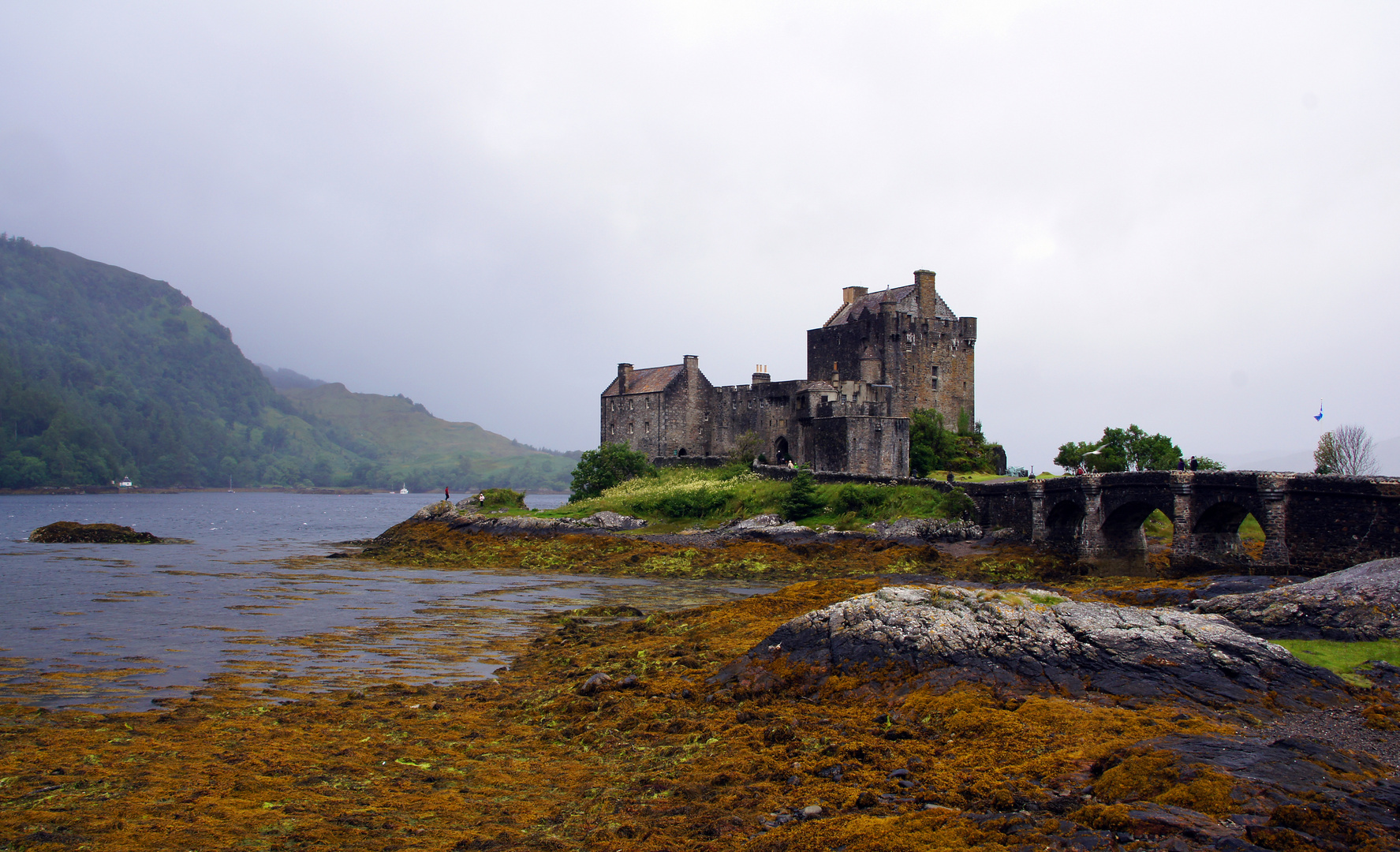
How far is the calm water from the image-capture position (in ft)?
59.7

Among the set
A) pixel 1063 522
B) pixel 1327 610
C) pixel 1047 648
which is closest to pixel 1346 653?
pixel 1327 610

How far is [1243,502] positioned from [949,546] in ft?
42.1

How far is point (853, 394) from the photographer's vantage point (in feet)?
183

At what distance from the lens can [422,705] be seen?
51.3 feet

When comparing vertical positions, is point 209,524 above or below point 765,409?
below

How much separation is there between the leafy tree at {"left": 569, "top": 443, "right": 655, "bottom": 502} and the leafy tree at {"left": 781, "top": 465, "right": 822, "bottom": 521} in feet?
59.7

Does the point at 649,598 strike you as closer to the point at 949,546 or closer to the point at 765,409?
the point at 949,546

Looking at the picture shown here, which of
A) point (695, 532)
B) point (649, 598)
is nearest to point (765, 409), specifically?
point (695, 532)

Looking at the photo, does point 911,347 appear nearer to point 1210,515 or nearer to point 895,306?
point 895,306

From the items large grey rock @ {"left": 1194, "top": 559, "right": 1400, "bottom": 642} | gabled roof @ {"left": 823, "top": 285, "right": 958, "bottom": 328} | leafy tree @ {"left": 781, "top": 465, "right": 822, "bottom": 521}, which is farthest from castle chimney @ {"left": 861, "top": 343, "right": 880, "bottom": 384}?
→ large grey rock @ {"left": 1194, "top": 559, "right": 1400, "bottom": 642}

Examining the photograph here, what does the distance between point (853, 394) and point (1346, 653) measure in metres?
40.3

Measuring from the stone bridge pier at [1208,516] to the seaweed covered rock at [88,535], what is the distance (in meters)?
53.0

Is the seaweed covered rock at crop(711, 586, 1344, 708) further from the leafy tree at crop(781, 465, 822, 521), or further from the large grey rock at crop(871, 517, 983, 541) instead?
the leafy tree at crop(781, 465, 822, 521)

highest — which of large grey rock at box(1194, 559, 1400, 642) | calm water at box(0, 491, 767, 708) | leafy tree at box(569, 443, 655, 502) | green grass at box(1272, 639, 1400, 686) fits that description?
leafy tree at box(569, 443, 655, 502)
